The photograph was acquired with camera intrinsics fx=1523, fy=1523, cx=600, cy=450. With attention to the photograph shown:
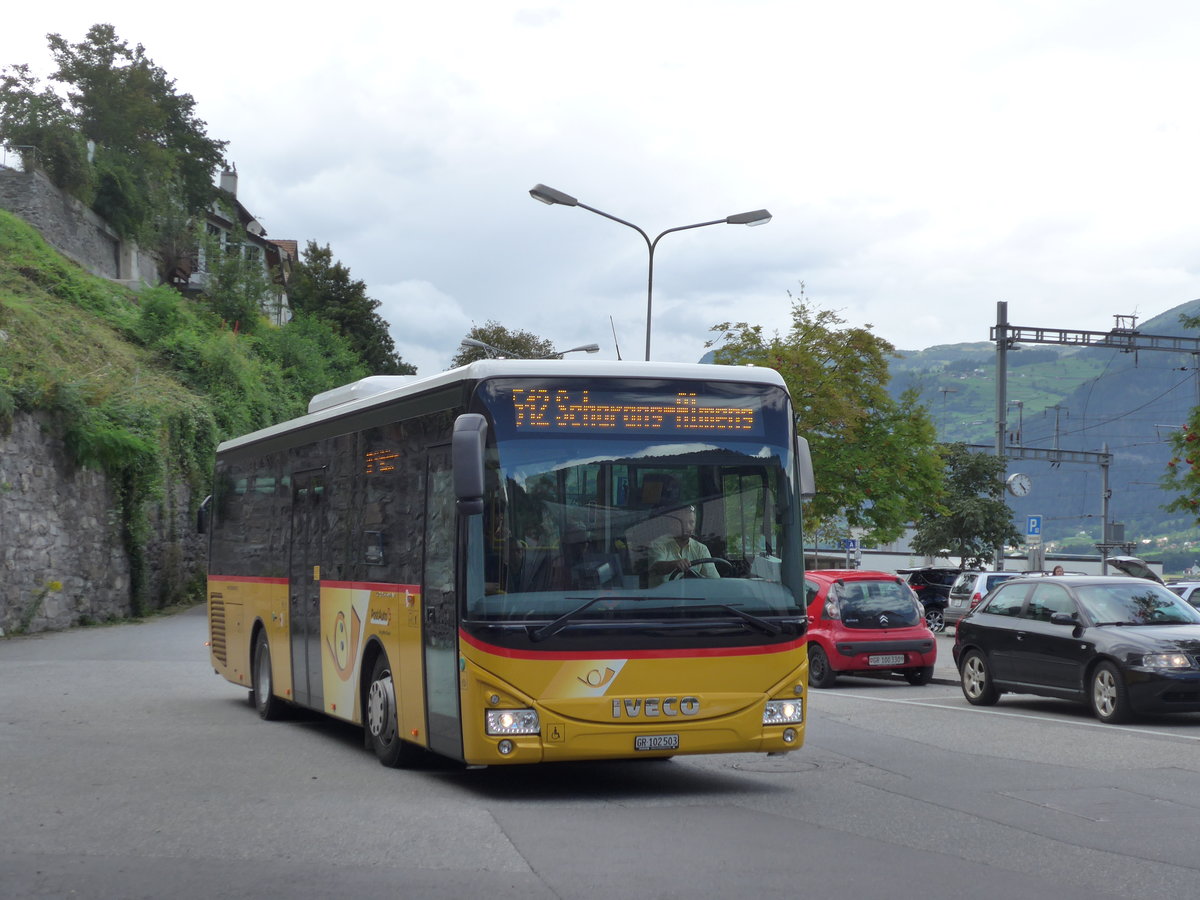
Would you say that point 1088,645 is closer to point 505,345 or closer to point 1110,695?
point 1110,695

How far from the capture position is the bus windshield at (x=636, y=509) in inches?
382

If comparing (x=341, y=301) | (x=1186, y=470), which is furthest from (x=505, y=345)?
(x=1186, y=470)

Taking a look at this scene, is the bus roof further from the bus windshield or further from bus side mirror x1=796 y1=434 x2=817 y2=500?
bus side mirror x1=796 y1=434 x2=817 y2=500

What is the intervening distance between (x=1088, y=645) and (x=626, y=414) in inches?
317

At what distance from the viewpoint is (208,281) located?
190ft

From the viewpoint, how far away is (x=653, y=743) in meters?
9.86

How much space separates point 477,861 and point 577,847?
688 millimetres

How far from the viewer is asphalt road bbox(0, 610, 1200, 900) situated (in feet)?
23.4

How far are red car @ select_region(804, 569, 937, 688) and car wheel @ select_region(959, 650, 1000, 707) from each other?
2685 mm

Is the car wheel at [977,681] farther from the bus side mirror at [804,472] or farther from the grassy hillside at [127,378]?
the grassy hillside at [127,378]

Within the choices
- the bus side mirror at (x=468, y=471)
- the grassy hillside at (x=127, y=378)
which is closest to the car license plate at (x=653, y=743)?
the bus side mirror at (x=468, y=471)

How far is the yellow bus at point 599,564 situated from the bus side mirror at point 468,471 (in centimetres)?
1

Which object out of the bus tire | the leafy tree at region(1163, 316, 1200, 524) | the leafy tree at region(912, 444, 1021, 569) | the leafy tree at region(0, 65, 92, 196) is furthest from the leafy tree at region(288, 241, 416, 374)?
the bus tire

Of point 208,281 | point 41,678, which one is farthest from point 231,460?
point 208,281
